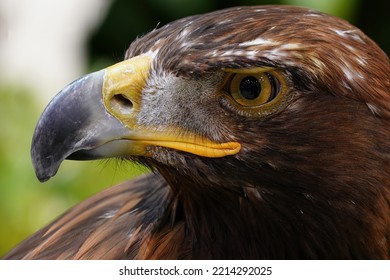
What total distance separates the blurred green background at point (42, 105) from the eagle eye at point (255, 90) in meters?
1.22

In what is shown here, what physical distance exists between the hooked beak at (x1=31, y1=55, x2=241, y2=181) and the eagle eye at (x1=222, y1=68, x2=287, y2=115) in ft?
0.26

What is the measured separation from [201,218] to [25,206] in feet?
4.43

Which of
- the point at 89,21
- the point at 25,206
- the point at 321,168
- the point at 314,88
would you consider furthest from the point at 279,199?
the point at 89,21

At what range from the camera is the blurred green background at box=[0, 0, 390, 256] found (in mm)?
3002

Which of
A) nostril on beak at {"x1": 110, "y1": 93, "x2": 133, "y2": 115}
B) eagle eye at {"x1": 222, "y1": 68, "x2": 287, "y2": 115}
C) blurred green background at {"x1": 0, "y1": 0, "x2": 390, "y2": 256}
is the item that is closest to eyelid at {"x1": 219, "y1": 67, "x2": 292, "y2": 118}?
eagle eye at {"x1": 222, "y1": 68, "x2": 287, "y2": 115}

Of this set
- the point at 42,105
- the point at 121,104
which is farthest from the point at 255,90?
the point at 42,105

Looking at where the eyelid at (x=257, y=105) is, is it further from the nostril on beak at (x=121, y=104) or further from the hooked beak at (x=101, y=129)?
the nostril on beak at (x=121, y=104)

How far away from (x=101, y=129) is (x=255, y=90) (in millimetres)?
304

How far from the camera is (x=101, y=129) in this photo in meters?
1.69

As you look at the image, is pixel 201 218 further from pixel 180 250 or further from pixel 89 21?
pixel 89 21

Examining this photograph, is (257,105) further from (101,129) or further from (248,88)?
(101,129)

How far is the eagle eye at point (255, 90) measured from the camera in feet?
5.53

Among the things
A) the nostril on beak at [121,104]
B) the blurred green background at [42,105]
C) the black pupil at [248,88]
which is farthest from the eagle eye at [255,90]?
the blurred green background at [42,105]
